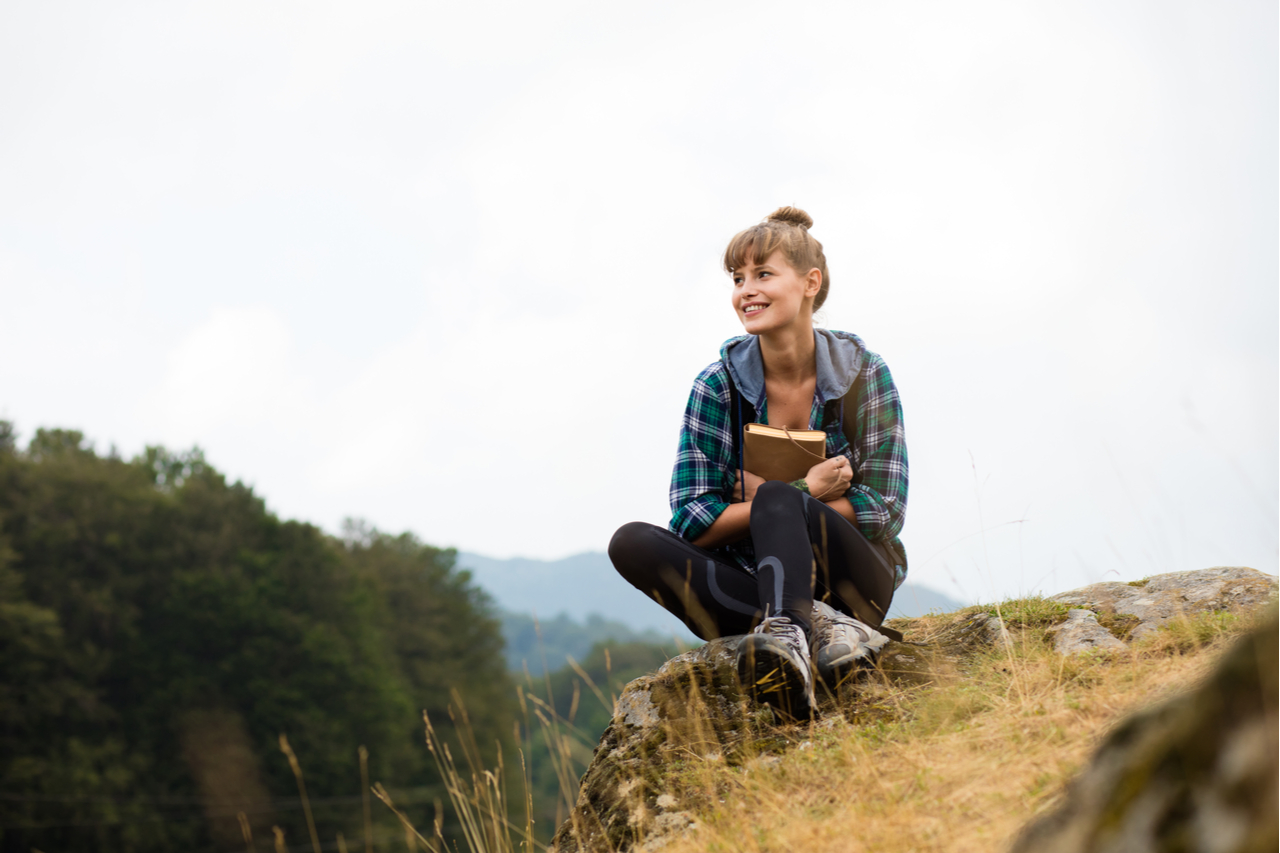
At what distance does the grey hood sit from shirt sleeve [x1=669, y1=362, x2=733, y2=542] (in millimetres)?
79

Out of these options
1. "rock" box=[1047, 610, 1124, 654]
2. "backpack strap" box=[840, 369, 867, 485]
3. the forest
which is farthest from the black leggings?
the forest

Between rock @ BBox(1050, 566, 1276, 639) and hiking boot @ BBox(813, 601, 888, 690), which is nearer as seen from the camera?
hiking boot @ BBox(813, 601, 888, 690)

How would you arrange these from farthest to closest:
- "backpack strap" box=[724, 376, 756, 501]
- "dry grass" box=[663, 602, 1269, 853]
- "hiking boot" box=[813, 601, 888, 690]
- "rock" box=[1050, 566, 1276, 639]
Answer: "backpack strap" box=[724, 376, 756, 501] < "rock" box=[1050, 566, 1276, 639] < "hiking boot" box=[813, 601, 888, 690] < "dry grass" box=[663, 602, 1269, 853]

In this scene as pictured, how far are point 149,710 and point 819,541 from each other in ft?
83.7

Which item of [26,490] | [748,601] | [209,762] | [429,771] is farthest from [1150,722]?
[429,771]

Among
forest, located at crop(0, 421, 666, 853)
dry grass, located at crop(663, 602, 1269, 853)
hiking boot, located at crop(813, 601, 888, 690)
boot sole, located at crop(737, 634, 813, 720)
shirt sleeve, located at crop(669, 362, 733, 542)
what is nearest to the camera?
dry grass, located at crop(663, 602, 1269, 853)

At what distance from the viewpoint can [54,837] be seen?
1917 centimetres

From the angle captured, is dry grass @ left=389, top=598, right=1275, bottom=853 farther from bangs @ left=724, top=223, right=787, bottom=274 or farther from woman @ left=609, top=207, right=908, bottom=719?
bangs @ left=724, top=223, right=787, bottom=274

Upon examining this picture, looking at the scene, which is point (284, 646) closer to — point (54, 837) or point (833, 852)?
point (54, 837)

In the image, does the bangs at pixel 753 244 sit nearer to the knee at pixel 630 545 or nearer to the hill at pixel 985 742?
the knee at pixel 630 545

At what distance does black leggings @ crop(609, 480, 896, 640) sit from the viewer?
3072 millimetres

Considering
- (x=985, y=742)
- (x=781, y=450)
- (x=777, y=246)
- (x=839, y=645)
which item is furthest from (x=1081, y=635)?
(x=777, y=246)

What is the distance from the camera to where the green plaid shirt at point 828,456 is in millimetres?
3420

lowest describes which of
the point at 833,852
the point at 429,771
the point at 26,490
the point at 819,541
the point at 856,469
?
the point at 429,771
